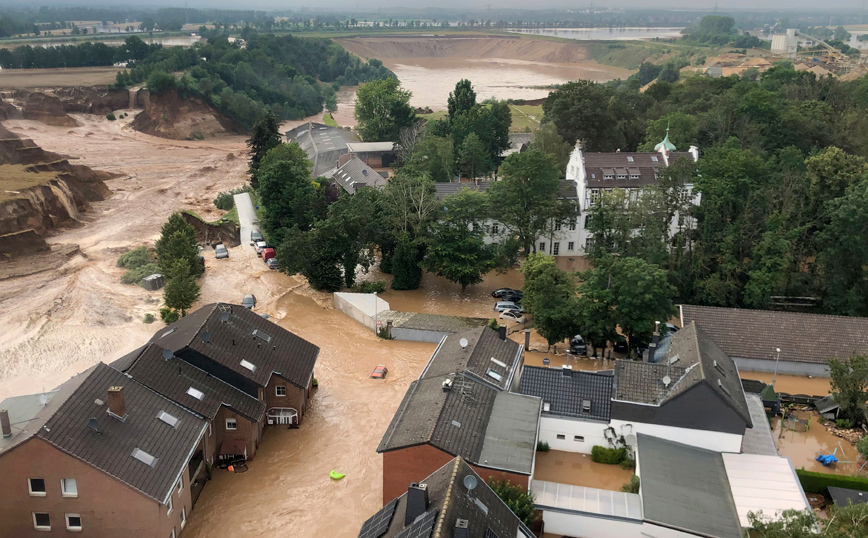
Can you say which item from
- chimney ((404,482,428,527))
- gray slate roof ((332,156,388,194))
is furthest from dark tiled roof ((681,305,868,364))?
gray slate roof ((332,156,388,194))

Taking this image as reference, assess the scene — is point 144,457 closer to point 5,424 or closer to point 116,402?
point 116,402

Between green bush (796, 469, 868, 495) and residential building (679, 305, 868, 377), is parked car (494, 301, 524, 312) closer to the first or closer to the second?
residential building (679, 305, 868, 377)

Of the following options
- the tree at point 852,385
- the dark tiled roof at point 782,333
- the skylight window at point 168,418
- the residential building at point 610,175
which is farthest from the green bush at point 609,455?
the residential building at point 610,175

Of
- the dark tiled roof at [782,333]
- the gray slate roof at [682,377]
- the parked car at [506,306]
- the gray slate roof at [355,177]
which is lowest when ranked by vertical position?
the parked car at [506,306]

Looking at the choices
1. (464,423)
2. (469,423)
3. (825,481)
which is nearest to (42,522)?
(464,423)

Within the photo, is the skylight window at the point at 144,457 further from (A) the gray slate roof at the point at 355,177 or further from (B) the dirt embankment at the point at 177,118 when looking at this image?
(B) the dirt embankment at the point at 177,118
